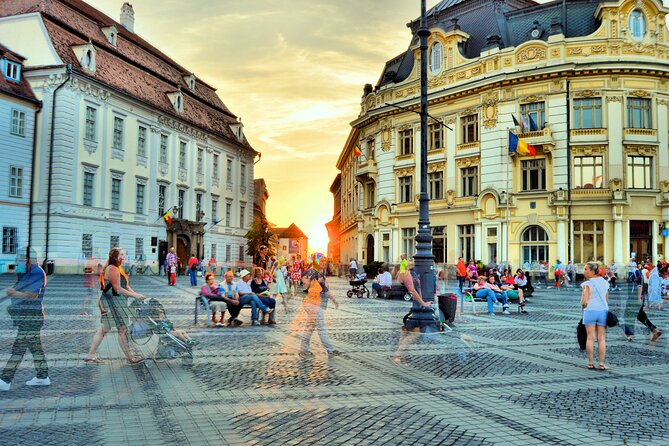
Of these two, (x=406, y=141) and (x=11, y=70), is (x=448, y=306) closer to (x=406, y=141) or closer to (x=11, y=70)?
(x=406, y=141)

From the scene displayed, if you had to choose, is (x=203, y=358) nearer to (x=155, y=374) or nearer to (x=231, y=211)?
(x=155, y=374)

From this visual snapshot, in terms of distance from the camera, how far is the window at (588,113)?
1531 inches

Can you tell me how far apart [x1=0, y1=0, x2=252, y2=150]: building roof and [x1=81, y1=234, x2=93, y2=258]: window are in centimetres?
1010

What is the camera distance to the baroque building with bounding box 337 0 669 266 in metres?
38.3

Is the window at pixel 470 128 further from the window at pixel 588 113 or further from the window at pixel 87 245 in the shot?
the window at pixel 87 245

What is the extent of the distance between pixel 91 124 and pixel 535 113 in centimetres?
2871

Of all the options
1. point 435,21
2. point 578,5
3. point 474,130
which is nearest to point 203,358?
point 474,130

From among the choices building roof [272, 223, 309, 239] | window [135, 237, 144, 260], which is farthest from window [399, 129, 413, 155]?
building roof [272, 223, 309, 239]

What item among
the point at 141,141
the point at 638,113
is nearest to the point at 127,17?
the point at 141,141

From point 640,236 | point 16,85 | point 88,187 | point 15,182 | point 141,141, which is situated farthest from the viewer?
point 141,141

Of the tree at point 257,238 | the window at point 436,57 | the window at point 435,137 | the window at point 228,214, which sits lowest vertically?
the tree at point 257,238

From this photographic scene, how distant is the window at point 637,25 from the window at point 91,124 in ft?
113

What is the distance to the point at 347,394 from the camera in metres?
7.93

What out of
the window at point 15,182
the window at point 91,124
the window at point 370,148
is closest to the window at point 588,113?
the window at point 370,148
